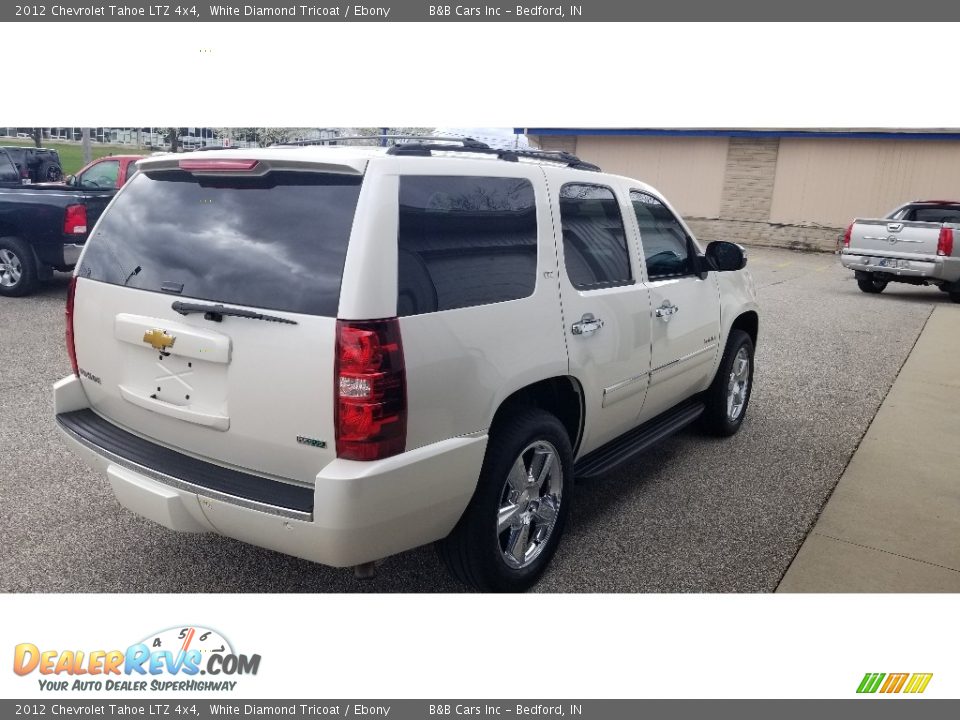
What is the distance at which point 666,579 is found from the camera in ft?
12.0

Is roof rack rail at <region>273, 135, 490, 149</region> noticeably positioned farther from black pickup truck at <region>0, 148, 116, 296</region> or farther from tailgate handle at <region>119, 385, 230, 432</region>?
black pickup truck at <region>0, 148, 116, 296</region>

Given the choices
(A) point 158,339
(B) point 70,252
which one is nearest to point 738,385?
(A) point 158,339

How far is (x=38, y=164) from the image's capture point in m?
18.3

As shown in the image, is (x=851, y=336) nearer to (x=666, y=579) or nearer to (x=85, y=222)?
(x=666, y=579)

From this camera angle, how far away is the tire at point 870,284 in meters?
14.8

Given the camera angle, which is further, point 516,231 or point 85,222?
point 85,222

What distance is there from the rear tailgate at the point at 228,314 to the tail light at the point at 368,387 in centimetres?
5

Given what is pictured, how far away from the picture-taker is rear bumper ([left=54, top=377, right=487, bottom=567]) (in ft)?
8.72

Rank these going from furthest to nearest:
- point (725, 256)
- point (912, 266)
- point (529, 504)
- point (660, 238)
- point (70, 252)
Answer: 1. point (912, 266)
2. point (70, 252)
3. point (725, 256)
4. point (660, 238)
5. point (529, 504)

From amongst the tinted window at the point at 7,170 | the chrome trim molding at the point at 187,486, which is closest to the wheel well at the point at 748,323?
the chrome trim molding at the point at 187,486

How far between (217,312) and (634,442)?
2504 mm

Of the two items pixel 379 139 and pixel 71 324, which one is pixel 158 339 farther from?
pixel 379 139

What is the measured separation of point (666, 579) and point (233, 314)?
2.34m

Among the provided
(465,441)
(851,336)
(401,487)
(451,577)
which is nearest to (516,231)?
(465,441)
